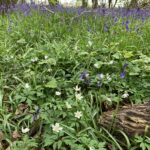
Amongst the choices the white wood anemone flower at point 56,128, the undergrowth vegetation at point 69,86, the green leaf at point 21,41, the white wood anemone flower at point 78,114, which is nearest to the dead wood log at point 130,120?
the undergrowth vegetation at point 69,86

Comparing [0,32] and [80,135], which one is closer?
[80,135]

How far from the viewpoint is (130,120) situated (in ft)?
7.38

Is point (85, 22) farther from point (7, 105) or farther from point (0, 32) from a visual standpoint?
point (7, 105)

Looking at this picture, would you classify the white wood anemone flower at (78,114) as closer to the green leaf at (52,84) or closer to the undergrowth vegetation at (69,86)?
the undergrowth vegetation at (69,86)

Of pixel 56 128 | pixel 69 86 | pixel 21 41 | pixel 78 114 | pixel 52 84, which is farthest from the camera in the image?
pixel 21 41

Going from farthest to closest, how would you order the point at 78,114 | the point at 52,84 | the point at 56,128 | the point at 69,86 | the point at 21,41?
the point at 21,41 → the point at 69,86 → the point at 52,84 → the point at 78,114 → the point at 56,128

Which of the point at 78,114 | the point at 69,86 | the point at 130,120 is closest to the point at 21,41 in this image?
the point at 69,86

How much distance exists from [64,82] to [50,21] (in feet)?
7.08

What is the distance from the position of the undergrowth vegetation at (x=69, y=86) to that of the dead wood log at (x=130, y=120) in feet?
0.18

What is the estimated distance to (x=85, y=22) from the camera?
4746mm

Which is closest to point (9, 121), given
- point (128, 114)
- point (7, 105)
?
point (7, 105)

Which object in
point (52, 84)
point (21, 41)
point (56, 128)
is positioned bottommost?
point (56, 128)

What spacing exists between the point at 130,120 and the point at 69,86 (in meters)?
0.75

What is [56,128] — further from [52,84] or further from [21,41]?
[21,41]
